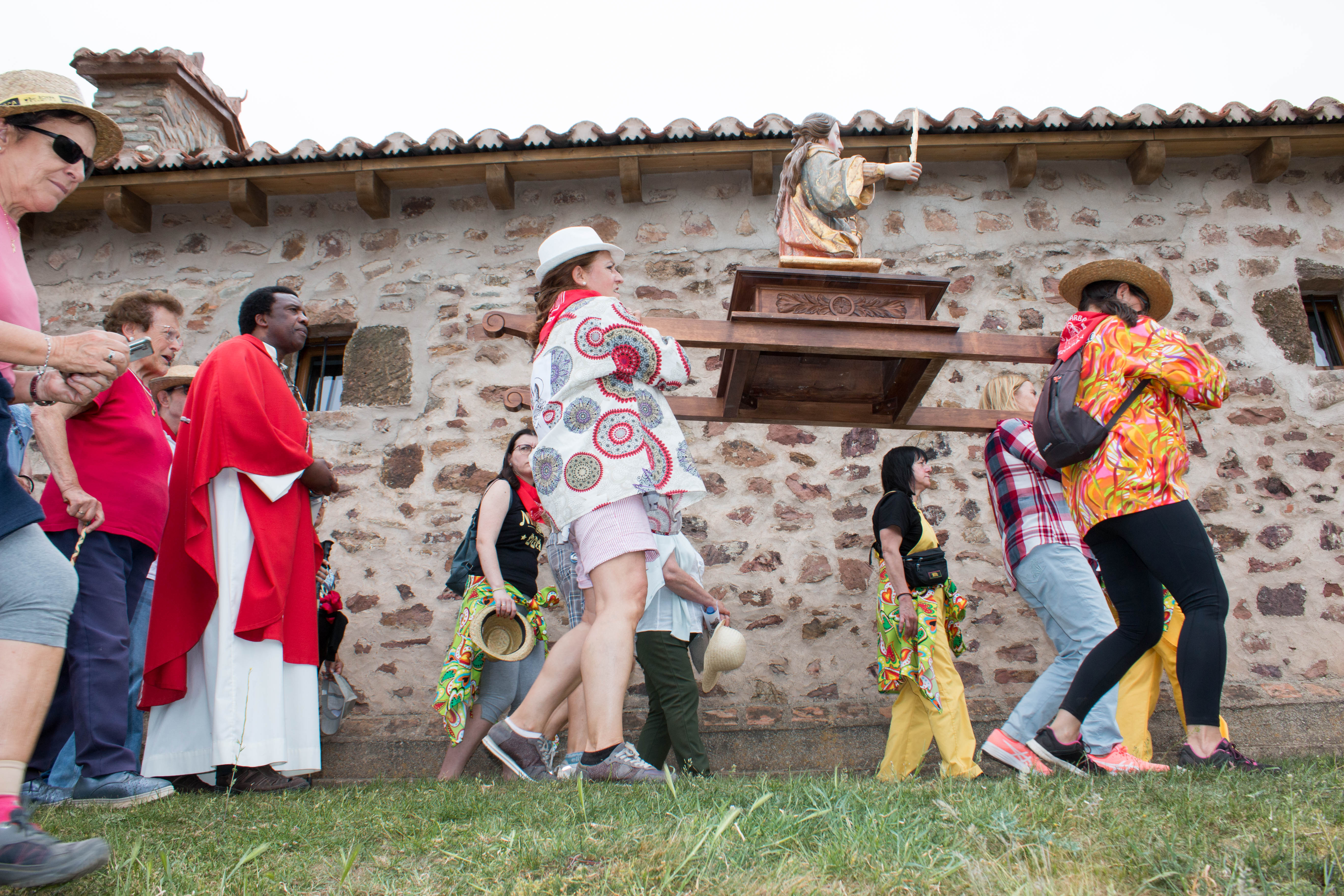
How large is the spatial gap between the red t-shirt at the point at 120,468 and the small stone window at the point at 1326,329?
21.0ft

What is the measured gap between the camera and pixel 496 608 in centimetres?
343

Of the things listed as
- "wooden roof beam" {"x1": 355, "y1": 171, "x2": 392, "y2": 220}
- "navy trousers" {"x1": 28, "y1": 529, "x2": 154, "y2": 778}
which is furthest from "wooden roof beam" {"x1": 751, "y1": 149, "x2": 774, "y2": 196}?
"navy trousers" {"x1": 28, "y1": 529, "x2": 154, "y2": 778}

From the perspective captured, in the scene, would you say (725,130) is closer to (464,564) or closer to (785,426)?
(785,426)

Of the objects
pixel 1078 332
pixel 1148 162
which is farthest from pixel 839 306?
pixel 1148 162

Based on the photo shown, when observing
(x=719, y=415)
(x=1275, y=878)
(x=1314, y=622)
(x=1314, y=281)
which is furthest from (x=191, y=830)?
Answer: (x=1314, y=281)

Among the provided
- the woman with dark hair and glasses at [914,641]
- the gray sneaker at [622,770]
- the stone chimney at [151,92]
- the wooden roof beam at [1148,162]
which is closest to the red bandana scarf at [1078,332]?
the woman with dark hair and glasses at [914,641]

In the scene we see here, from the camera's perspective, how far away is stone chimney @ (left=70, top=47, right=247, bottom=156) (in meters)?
6.44

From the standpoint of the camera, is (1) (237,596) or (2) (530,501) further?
(2) (530,501)

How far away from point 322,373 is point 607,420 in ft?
12.7

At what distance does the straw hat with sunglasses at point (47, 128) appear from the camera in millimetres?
1897

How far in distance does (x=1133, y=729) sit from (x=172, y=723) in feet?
11.9

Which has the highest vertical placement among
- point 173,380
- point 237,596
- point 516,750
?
point 173,380

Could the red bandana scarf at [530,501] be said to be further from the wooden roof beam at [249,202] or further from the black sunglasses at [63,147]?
the wooden roof beam at [249,202]

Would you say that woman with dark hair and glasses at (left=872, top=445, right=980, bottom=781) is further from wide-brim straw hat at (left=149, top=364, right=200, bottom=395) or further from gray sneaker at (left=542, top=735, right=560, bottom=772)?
wide-brim straw hat at (left=149, top=364, right=200, bottom=395)
